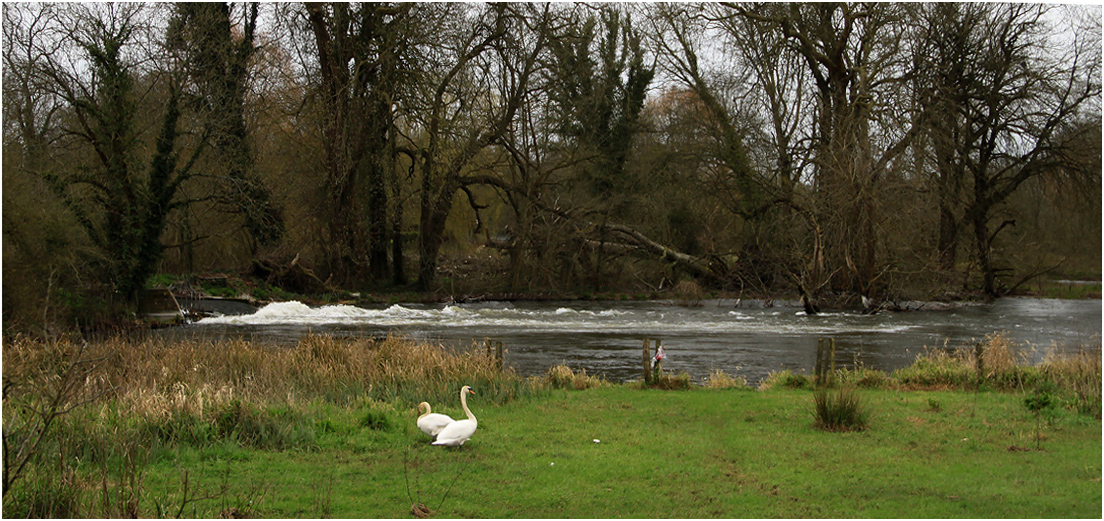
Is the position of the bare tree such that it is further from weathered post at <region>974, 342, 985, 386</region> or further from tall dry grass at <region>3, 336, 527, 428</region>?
tall dry grass at <region>3, 336, 527, 428</region>

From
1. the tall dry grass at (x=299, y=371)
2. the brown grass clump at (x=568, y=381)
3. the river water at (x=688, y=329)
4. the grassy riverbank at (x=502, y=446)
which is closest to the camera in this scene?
the grassy riverbank at (x=502, y=446)

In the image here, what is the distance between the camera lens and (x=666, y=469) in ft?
31.7

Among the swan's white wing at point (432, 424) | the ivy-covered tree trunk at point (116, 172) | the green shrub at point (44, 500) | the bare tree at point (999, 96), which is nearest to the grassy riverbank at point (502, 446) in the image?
the green shrub at point (44, 500)

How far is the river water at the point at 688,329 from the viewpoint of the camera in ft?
73.3

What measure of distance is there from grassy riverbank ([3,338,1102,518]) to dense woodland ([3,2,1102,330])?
1583cm

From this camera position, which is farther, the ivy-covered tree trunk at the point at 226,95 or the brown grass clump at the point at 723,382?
the ivy-covered tree trunk at the point at 226,95

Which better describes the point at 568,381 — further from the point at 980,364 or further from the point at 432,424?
the point at 980,364

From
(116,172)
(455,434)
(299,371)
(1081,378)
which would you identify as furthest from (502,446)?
(116,172)

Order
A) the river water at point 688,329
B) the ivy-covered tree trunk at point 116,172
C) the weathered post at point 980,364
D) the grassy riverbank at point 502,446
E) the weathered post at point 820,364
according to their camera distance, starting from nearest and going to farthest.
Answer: the grassy riverbank at point 502,446 → the weathered post at point 820,364 → the weathered post at point 980,364 → the river water at point 688,329 → the ivy-covered tree trunk at point 116,172

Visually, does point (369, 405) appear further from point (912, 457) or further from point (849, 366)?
point (849, 366)

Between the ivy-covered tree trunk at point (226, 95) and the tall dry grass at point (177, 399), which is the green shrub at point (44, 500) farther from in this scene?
the ivy-covered tree trunk at point (226, 95)

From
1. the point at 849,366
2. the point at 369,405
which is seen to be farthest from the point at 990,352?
the point at 369,405

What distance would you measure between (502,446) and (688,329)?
64.3 feet

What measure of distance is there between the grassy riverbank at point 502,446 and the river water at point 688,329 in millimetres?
4481
